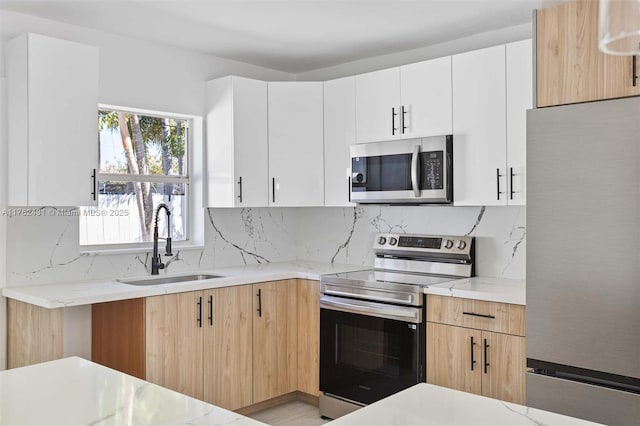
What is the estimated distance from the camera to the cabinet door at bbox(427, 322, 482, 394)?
3.12 m

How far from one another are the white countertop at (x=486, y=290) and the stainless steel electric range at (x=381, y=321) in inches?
4.4

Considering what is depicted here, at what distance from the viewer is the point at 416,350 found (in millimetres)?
3307

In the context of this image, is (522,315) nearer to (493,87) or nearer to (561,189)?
(561,189)

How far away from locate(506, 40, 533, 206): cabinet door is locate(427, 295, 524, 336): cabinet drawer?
2.00 ft

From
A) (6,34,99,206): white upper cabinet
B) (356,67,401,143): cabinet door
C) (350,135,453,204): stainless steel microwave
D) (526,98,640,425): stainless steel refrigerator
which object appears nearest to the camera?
(526,98,640,425): stainless steel refrigerator

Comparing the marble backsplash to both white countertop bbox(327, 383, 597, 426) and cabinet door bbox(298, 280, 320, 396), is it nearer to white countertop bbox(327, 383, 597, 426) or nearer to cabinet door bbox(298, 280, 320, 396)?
cabinet door bbox(298, 280, 320, 396)

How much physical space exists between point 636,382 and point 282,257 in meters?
2.92

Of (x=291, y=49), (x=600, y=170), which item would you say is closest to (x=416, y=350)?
(x=600, y=170)

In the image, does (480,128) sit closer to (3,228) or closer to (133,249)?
(133,249)

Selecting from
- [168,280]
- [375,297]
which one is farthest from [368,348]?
[168,280]

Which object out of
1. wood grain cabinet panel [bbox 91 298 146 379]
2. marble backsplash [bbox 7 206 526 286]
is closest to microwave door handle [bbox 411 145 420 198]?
marble backsplash [bbox 7 206 526 286]

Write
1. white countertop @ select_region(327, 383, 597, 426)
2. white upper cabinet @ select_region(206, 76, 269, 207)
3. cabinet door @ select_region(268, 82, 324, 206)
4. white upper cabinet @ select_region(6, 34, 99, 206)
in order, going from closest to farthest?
white countertop @ select_region(327, 383, 597, 426), white upper cabinet @ select_region(6, 34, 99, 206), white upper cabinet @ select_region(206, 76, 269, 207), cabinet door @ select_region(268, 82, 324, 206)

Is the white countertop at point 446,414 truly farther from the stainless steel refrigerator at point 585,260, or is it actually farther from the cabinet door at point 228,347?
the cabinet door at point 228,347

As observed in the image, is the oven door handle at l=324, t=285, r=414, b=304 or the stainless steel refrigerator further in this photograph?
the oven door handle at l=324, t=285, r=414, b=304
